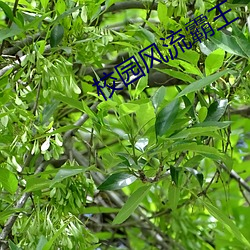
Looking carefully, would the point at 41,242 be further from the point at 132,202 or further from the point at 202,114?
the point at 202,114

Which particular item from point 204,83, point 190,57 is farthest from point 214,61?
point 204,83

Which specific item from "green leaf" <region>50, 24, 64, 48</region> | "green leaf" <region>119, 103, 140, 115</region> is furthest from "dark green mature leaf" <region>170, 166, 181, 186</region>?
"green leaf" <region>50, 24, 64, 48</region>

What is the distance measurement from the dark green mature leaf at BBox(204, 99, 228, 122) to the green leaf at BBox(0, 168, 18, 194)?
0.26 m

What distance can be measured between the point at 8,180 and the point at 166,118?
207 mm

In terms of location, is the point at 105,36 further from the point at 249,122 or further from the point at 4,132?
the point at 249,122

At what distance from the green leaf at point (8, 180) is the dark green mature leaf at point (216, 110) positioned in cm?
26

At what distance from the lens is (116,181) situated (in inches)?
31.2

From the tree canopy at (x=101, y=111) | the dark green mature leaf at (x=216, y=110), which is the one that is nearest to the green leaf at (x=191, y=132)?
the tree canopy at (x=101, y=111)

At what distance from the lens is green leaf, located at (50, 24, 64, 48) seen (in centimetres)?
83

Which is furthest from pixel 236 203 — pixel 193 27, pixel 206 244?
pixel 193 27

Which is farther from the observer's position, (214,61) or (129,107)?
(214,61)

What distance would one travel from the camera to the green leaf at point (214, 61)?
84 cm

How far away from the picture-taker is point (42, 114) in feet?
3.01

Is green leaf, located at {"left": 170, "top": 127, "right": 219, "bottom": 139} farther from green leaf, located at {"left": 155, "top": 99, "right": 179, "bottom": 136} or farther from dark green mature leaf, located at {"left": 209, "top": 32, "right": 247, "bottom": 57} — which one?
dark green mature leaf, located at {"left": 209, "top": 32, "right": 247, "bottom": 57}
